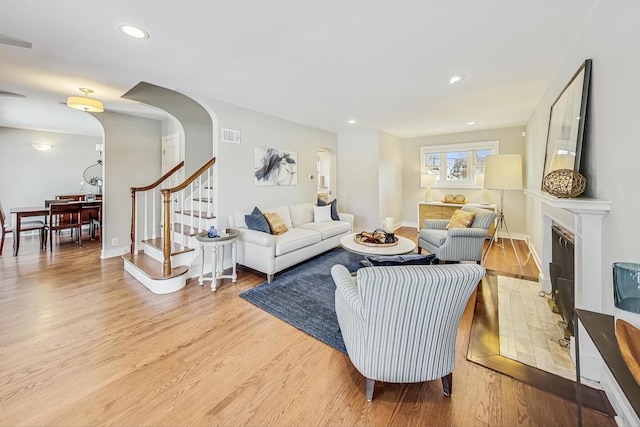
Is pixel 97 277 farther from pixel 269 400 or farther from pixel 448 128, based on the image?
pixel 448 128

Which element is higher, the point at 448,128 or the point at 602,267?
the point at 448,128

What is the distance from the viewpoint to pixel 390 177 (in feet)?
21.3

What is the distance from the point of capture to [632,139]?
134cm

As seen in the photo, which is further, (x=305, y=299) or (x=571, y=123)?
(x=305, y=299)

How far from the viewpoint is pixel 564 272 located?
2.24 meters

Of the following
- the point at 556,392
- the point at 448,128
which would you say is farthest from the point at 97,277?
the point at 448,128

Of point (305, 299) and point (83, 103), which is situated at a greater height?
point (83, 103)

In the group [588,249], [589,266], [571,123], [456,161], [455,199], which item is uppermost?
[456,161]

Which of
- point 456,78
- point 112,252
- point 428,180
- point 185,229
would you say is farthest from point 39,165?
point 428,180

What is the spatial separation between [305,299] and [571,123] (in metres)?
2.93

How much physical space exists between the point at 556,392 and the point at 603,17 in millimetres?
2470

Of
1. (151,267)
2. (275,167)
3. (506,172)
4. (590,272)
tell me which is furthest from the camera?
(275,167)

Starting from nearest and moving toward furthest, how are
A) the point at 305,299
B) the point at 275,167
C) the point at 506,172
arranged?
1. the point at 305,299
2. the point at 506,172
3. the point at 275,167

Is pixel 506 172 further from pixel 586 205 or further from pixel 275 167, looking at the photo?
pixel 275 167
